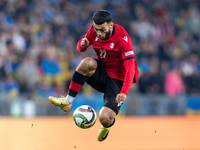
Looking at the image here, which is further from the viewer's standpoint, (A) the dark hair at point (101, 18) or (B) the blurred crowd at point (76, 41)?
(B) the blurred crowd at point (76, 41)

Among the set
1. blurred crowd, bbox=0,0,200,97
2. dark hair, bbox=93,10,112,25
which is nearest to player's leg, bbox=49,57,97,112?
dark hair, bbox=93,10,112,25

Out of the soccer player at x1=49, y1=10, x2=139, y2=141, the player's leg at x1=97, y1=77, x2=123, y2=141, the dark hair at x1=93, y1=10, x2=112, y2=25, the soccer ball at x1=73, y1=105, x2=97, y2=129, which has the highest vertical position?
the dark hair at x1=93, y1=10, x2=112, y2=25

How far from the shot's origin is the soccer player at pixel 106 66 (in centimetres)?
545

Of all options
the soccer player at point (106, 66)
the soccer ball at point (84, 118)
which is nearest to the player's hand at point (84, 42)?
the soccer player at point (106, 66)

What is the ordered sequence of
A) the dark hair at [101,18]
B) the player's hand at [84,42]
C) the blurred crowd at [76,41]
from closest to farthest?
the dark hair at [101,18]
the player's hand at [84,42]
the blurred crowd at [76,41]

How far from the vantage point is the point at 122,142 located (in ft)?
23.0

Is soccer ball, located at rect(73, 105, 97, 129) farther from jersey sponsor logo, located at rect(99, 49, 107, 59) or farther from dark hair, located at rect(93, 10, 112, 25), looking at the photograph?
dark hair, located at rect(93, 10, 112, 25)

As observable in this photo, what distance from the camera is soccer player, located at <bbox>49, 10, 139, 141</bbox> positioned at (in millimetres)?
5453

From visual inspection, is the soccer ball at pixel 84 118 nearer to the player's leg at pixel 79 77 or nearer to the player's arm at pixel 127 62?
the player's leg at pixel 79 77

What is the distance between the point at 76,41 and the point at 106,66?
7.59m

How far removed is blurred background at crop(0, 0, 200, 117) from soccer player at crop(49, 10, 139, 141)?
6101 mm

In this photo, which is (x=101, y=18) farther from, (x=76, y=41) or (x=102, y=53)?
(x=76, y=41)

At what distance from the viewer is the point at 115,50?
5.73 metres

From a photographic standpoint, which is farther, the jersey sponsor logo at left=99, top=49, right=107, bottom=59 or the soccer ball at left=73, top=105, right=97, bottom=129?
the jersey sponsor logo at left=99, top=49, right=107, bottom=59
